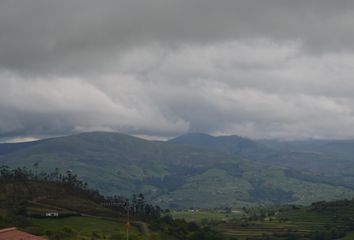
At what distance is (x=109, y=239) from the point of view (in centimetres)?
14400

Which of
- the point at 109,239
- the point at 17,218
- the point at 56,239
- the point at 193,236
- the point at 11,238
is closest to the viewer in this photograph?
the point at 11,238

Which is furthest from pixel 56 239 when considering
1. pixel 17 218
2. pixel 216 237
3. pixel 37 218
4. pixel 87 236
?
pixel 216 237

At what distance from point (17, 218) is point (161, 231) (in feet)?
170

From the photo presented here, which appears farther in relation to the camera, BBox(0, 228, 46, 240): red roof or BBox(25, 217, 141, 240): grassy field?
BBox(25, 217, 141, 240): grassy field

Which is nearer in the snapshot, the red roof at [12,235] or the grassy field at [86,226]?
the red roof at [12,235]

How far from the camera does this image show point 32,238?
353 feet

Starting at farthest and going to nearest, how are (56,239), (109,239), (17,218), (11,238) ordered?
(17,218) → (109,239) → (56,239) → (11,238)

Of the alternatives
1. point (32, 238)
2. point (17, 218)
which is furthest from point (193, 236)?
point (32, 238)

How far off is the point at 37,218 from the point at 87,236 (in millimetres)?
47219

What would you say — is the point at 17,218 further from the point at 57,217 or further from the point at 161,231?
the point at 161,231

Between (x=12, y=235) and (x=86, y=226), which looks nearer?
(x=12, y=235)

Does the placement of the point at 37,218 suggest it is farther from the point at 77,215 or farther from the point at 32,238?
the point at 32,238

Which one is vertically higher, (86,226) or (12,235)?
(12,235)

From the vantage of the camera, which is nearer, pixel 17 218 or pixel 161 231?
pixel 17 218
